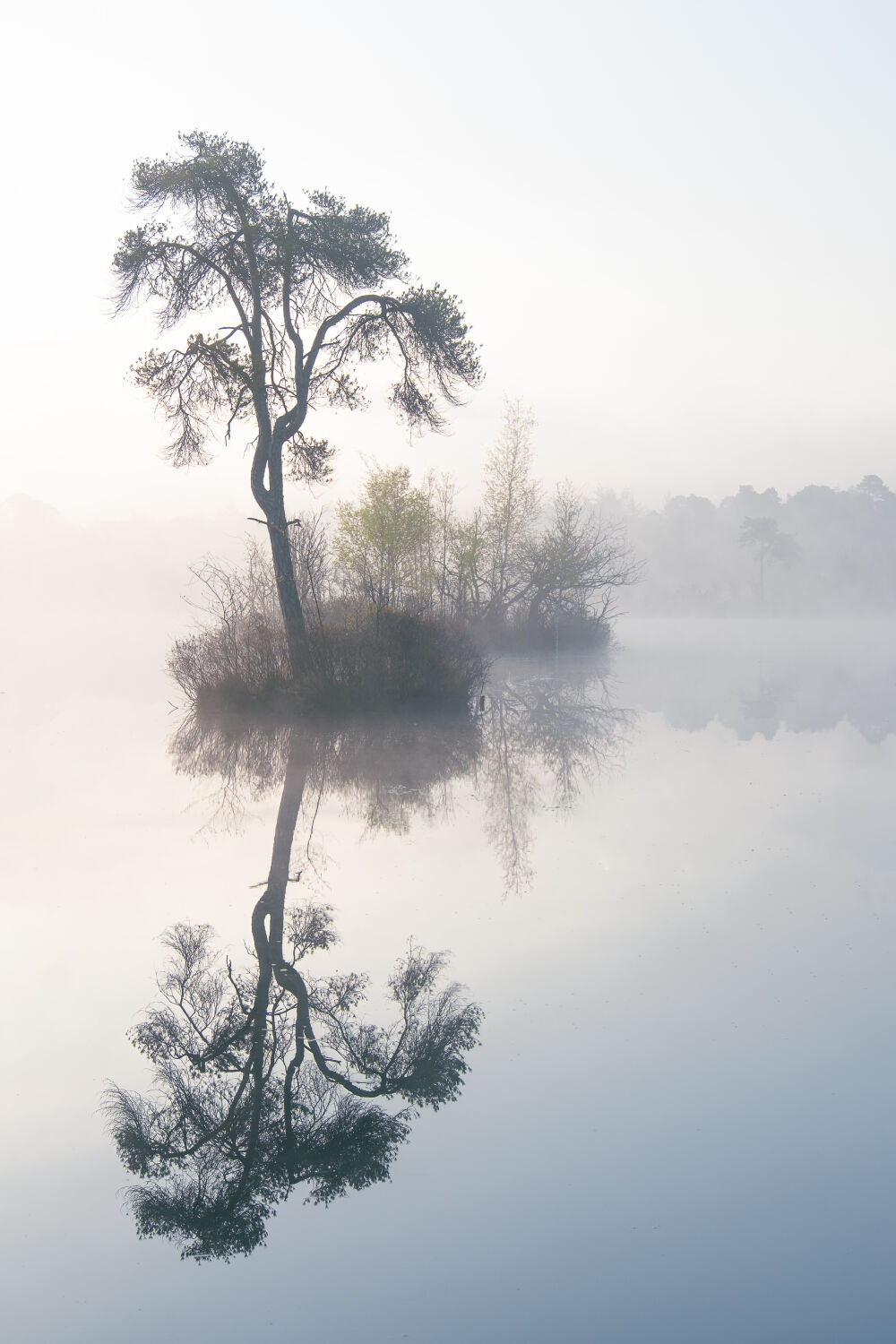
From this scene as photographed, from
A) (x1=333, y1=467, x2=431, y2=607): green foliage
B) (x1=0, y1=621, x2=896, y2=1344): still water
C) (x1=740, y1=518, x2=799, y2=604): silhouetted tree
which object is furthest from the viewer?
(x1=740, y1=518, x2=799, y2=604): silhouetted tree

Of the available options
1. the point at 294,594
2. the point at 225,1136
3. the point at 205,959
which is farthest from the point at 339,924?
the point at 294,594

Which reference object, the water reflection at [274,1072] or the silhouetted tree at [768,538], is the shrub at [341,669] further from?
the silhouetted tree at [768,538]

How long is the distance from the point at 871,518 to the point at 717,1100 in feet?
381

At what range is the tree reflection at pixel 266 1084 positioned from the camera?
3525mm

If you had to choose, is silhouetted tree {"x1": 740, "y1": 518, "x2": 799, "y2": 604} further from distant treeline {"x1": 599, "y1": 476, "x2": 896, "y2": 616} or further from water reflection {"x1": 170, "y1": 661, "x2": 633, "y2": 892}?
water reflection {"x1": 170, "y1": 661, "x2": 633, "y2": 892}

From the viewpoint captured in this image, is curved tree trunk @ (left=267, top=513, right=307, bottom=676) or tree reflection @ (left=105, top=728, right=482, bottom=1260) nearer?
tree reflection @ (left=105, top=728, right=482, bottom=1260)

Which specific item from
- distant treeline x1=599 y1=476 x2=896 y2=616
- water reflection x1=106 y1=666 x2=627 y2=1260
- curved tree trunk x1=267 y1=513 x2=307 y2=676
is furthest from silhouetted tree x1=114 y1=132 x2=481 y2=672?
distant treeline x1=599 y1=476 x2=896 y2=616

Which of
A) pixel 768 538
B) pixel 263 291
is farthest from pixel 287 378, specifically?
pixel 768 538

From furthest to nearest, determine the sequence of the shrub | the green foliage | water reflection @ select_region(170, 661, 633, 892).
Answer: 1. the green foliage
2. the shrub
3. water reflection @ select_region(170, 661, 633, 892)

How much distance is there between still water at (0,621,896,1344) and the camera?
3.01 m

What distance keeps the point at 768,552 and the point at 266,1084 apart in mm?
95250

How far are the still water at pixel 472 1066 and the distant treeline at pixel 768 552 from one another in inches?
3249

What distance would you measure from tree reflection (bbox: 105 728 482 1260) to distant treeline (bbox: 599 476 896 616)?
3359 inches

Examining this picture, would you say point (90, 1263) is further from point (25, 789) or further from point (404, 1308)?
point (25, 789)
